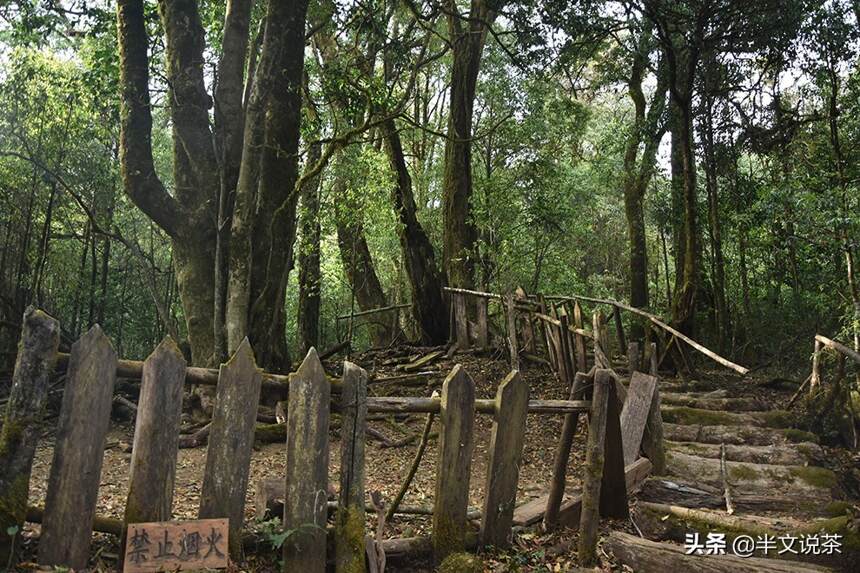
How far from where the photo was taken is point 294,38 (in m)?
7.76

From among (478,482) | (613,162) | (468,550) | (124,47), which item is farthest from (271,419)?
(613,162)

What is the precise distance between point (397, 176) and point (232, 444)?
1046 cm

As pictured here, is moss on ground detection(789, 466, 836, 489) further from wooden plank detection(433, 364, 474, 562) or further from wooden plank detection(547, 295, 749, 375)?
wooden plank detection(433, 364, 474, 562)

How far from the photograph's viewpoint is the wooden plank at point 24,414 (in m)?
2.81

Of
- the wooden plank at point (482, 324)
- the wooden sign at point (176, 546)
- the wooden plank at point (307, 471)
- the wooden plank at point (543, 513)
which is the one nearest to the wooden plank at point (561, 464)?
the wooden plank at point (543, 513)

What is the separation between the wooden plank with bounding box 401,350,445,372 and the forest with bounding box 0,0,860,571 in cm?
28

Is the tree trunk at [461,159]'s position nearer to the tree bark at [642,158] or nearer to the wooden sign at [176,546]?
the tree bark at [642,158]

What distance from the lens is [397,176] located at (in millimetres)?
13070

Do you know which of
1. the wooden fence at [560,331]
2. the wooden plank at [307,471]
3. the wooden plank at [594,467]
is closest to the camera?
the wooden plank at [307,471]

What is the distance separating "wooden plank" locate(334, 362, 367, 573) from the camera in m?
3.19

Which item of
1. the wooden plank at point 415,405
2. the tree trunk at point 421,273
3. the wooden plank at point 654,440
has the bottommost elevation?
the wooden plank at point 654,440

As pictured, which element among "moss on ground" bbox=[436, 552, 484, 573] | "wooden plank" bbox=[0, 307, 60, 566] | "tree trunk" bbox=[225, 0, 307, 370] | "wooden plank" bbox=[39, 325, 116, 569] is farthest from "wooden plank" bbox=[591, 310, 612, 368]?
"wooden plank" bbox=[0, 307, 60, 566]

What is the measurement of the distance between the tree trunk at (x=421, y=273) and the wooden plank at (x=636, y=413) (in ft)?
23.7

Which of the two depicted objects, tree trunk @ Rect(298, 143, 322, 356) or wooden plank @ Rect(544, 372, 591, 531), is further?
tree trunk @ Rect(298, 143, 322, 356)
